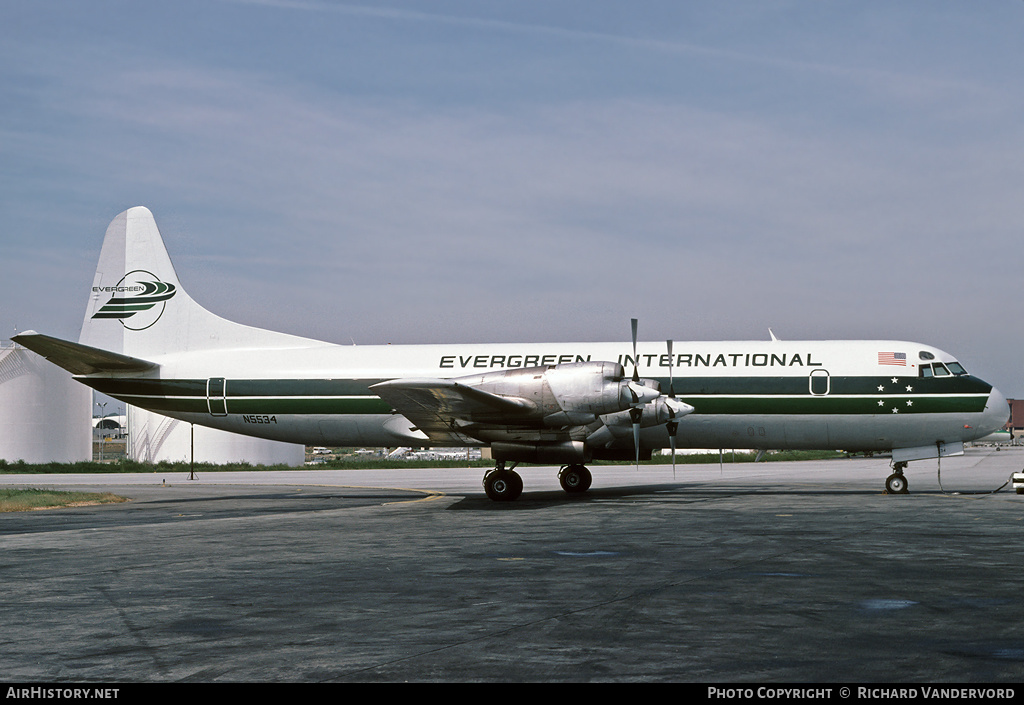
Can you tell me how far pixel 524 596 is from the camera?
1056 cm

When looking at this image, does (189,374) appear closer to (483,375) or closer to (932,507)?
(483,375)

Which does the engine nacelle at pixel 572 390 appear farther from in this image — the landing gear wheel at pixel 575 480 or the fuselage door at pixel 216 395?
the fuselage door at pixel 216 395

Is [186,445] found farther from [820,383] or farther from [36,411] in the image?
[820,383]

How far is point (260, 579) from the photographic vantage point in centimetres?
1212

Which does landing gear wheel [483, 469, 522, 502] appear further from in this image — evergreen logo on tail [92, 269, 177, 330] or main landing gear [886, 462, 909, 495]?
evergreen logo on tail [92, 269, 177, 330]

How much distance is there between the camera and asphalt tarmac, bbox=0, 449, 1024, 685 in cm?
731

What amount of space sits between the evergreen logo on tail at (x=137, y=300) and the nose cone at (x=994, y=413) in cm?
2573

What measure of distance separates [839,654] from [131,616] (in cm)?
712

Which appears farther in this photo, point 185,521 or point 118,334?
point 118,334

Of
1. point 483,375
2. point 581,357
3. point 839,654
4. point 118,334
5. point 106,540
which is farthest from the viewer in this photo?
point 118,334

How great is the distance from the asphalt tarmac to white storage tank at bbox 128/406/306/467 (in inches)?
1504

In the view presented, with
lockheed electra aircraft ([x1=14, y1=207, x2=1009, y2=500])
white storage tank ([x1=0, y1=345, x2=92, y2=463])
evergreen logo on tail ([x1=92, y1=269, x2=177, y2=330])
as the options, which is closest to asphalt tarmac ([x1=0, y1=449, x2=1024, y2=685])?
lockheed electra aircraft ([x1=14, y1=207, x2=1009, y2=500])

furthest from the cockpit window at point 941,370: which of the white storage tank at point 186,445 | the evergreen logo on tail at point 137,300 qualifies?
the white storage tank at point 186,445
